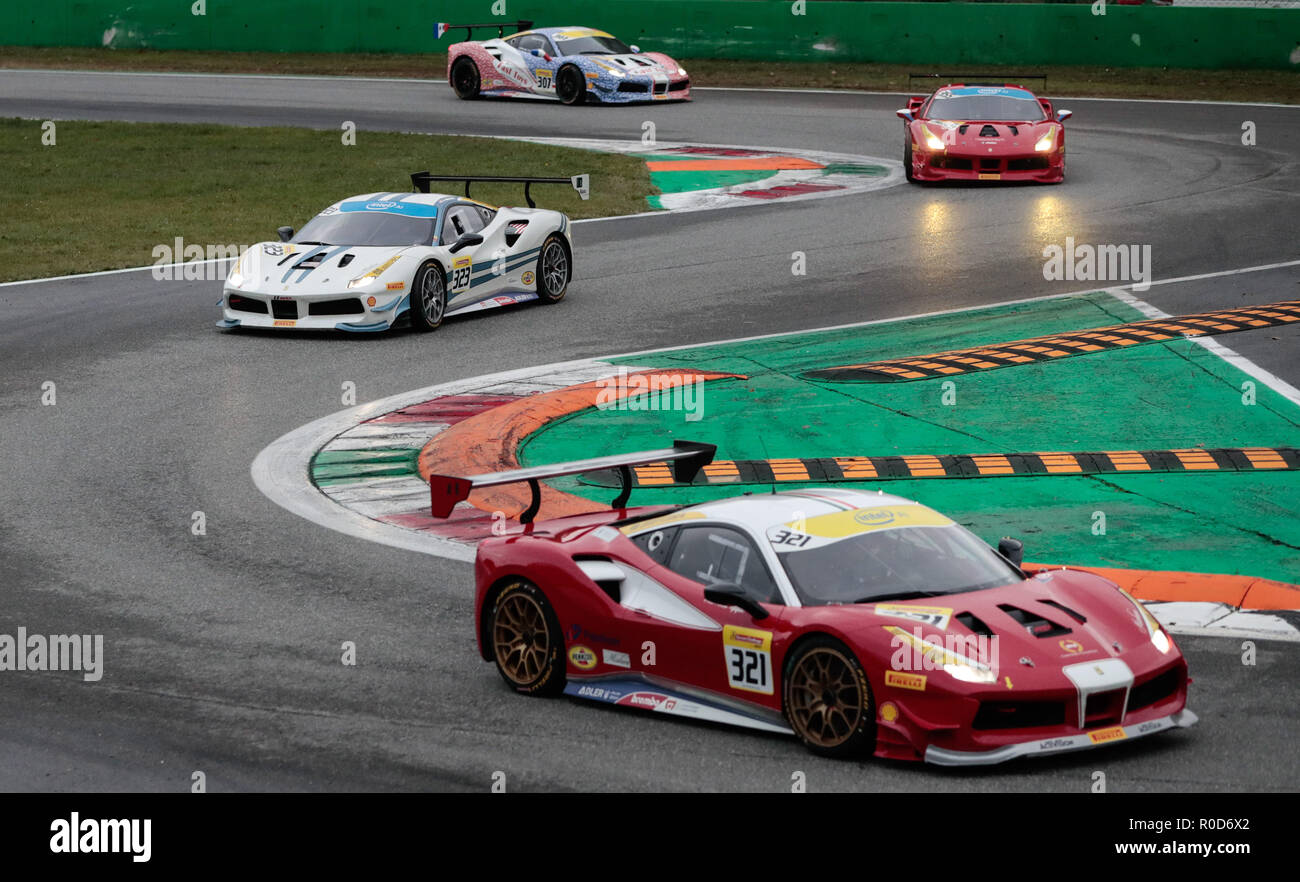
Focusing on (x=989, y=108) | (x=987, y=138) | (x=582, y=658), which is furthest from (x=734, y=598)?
(x=989, y=108)

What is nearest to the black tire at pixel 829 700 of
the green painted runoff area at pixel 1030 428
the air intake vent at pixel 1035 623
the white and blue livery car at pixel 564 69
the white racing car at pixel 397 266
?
the air intake vent at pixel 1035 623

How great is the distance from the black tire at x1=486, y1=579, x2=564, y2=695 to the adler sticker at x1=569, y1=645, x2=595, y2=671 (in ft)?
0.19

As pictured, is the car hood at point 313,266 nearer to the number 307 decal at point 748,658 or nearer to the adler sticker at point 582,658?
the adler sticker at point 582,658

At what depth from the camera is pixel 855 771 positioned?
25.1 feet

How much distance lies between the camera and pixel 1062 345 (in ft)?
56.0

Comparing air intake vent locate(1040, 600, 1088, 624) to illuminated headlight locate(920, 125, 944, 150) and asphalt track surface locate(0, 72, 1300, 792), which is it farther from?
illuminated headlight locate(920, 125, 944, 150)

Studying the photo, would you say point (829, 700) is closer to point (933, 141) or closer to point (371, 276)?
point (371, 276)

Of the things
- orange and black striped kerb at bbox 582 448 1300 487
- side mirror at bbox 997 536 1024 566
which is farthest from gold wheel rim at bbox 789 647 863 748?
orange and black striped kerb at bbox 582 448 1300 487

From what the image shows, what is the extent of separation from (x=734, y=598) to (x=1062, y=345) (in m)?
9.73

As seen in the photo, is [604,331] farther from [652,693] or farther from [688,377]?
[652,693]

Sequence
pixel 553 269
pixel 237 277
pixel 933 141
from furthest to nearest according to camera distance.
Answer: pixel 933 141 → pixel 553 269 → pixel 237 277

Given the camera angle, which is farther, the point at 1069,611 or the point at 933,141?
the point at 933,141

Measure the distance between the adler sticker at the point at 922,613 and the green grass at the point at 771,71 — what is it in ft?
96.6

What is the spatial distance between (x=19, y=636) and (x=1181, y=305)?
1306 centimetres
